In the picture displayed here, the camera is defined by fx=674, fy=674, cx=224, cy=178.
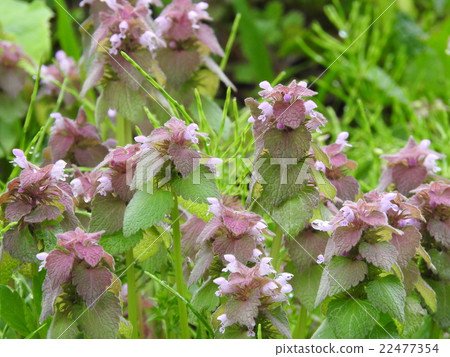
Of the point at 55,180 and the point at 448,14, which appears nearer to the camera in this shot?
the point at 55,180

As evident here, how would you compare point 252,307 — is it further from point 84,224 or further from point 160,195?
point 84,224

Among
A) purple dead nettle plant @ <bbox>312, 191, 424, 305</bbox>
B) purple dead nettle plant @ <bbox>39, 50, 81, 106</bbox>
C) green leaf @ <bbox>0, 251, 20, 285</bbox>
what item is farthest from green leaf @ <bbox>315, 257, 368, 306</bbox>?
purple dead nettle plant @ <bbox>39, 50, 81, 106</bbox>

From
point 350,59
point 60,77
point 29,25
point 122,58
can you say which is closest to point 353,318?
point 122,58

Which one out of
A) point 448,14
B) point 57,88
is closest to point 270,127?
point 57,88

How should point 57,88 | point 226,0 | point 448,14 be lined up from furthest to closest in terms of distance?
point 226,0, point 448,14, point 57,88

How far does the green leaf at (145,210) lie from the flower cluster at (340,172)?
0.76ft

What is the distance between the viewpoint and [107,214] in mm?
738

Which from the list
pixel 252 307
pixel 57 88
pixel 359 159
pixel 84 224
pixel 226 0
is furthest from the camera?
pixel 226 0

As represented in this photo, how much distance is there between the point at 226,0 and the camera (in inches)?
99.5

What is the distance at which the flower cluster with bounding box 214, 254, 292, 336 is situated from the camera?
25.4 inches

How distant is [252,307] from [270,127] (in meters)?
0.19

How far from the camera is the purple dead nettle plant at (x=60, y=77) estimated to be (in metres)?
1.27

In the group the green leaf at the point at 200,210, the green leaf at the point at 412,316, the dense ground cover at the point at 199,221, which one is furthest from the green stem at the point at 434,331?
the green leaf at the point at 200,210

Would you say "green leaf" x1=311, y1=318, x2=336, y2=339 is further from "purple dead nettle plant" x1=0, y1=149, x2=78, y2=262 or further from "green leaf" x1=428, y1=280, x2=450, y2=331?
"purple dead nettle plant" x1=0, y1=149, x2=78, y2=262
